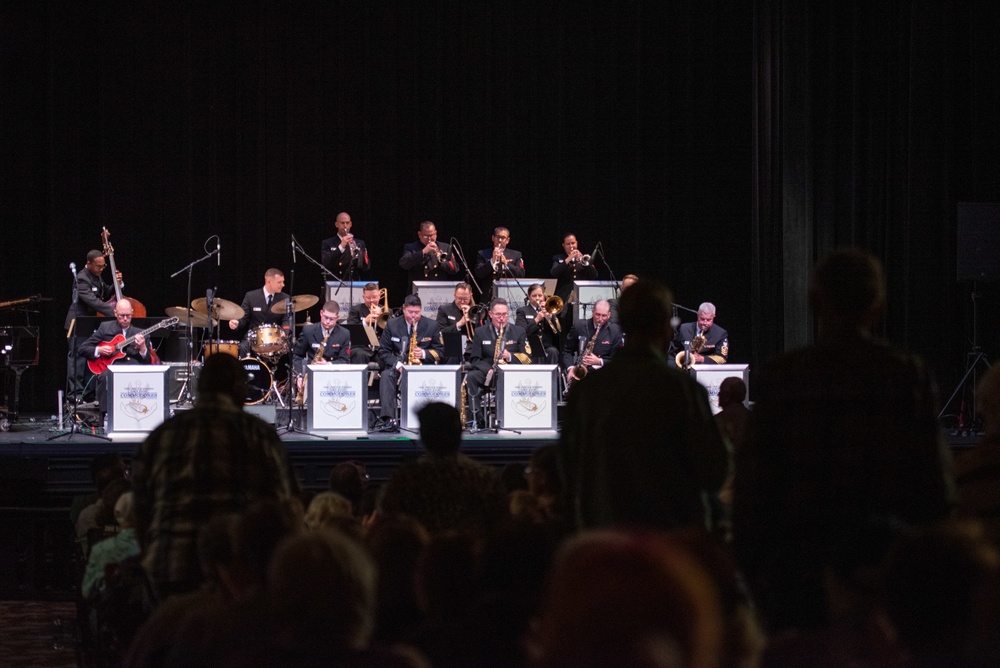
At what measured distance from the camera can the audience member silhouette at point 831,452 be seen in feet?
8.14

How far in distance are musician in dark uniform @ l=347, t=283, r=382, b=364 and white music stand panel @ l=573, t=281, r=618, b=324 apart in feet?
6.85

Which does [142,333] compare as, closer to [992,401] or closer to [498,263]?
[498,263]

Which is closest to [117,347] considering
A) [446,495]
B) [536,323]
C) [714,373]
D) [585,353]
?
[536,323]

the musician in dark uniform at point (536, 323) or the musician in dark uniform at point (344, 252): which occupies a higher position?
the musician in dark uniform at point (344, 252)

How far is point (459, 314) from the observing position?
12195 mm

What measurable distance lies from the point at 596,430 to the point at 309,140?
39.2 ft

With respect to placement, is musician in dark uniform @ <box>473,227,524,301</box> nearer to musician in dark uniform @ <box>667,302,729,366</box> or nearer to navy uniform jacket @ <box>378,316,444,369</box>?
navy uniform jacket @ <box>378,316,444,369</box>

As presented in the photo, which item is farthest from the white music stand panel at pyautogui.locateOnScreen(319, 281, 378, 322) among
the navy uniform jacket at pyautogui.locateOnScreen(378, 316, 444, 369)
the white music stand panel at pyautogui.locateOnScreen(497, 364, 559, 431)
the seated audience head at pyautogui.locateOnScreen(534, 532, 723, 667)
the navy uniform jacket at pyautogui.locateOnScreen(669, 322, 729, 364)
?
the seated audience head at pyautogui.locateOnScreen(534, 532, 723, 667)

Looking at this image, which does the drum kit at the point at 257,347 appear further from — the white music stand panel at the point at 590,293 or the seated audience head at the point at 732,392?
the seated audience head at the point at 732,392

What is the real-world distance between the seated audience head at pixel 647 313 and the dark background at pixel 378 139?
11297 mm

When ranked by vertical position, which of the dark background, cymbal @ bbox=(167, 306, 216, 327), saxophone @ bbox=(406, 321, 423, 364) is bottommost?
saxophone @ bbox=(406, 321, 423, 364)

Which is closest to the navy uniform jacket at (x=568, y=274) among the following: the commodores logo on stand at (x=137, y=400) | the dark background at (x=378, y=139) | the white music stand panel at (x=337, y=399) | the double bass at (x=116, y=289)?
the dark background at (x=378, y=139)

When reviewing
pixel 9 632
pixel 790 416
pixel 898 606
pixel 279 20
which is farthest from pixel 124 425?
pixel 898 606

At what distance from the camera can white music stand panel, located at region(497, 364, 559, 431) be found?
33.8ft
